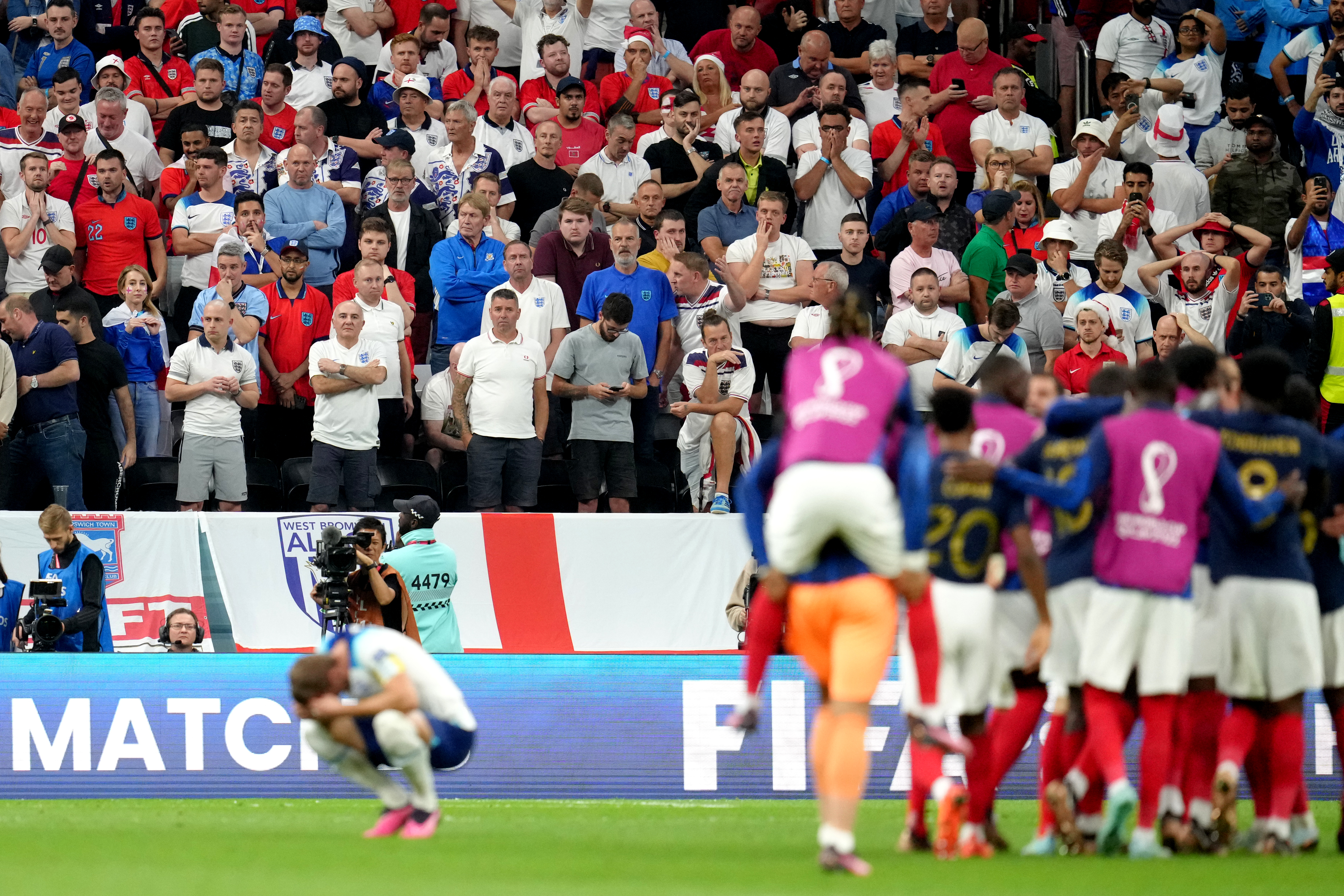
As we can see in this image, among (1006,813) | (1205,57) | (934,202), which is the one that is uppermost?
(1205,57)

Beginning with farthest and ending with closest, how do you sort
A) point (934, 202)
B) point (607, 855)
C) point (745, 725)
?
1. point (934, 202)
2. point (607, 855)
3. point (745, 725)

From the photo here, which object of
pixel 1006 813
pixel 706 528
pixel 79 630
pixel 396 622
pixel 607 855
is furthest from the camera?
pixel 706 528

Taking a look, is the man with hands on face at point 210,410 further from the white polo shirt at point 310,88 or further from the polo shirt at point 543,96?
the polo shirt at point 543,96

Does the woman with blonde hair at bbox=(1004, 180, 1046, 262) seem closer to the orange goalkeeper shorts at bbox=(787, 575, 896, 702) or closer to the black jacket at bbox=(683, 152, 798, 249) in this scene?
the black jacket at bbox=(683, 152, 798, 249)

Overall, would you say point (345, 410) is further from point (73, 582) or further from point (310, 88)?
point (310, 88)

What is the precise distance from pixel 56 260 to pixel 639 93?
22.4ft

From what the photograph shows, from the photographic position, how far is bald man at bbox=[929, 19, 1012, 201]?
19438 millimetres

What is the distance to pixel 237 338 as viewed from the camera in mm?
16094

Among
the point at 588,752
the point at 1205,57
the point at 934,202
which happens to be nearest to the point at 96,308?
the point at 588,752

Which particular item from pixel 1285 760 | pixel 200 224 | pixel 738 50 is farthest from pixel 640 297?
pixel 1285 760

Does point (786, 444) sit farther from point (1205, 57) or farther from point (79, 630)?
point (1205, 57)

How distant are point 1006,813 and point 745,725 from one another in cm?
440

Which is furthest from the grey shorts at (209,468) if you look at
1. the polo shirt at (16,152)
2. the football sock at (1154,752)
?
the football sock at (1154,752)

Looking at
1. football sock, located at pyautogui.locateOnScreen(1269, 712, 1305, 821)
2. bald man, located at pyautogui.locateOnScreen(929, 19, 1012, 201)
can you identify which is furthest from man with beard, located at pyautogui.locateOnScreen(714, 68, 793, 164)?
football sock, located at pyautogui.locateOnScreen(1269, 712, 1305, 821)
